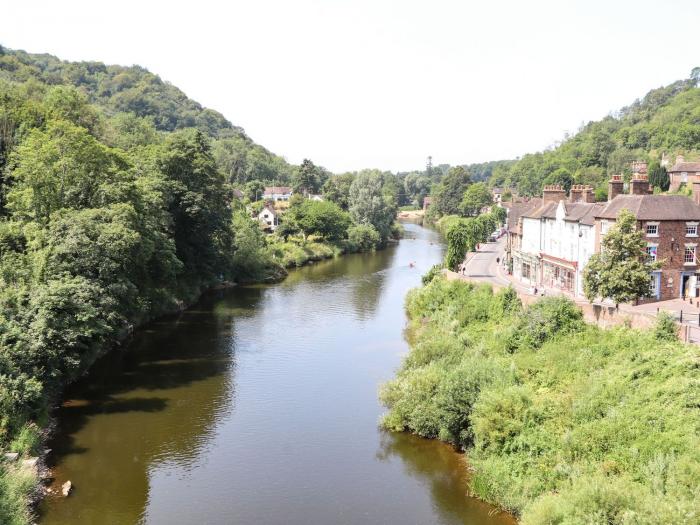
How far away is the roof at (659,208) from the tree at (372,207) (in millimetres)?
63220

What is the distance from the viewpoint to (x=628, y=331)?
2666 cm

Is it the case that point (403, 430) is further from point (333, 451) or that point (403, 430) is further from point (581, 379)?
point (581, 379)

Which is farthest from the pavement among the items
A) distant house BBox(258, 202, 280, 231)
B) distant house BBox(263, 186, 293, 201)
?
distant house BBox(263, 186, 293, 201)

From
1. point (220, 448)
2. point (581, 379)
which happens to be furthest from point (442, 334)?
point (220, 448)

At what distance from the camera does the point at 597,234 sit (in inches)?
1521

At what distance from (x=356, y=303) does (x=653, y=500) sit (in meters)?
38.3

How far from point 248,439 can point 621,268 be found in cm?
1879

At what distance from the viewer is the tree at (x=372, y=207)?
101125 mm

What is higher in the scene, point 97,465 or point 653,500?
point 653,500

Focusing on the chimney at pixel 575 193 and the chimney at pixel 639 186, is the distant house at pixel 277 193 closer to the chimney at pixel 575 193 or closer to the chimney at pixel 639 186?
the chimney at pixel 575 193

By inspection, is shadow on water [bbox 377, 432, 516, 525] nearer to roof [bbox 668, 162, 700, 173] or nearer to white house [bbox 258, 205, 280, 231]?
roof [bbox 668, 162, 700, 173]

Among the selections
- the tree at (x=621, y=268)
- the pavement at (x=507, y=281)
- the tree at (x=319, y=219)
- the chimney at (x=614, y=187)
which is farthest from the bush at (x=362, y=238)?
the tree at (x=621, y=268)

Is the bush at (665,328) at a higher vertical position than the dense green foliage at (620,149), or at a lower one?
lower

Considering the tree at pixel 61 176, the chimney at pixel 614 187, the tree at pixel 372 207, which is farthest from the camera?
the tree at pixel 372 207
